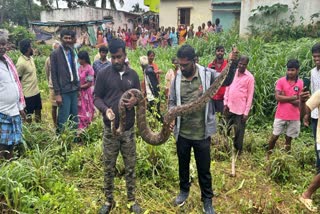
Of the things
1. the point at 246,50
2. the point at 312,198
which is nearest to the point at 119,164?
the point at 312,198

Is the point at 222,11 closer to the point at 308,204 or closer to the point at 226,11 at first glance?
the point at 226,11

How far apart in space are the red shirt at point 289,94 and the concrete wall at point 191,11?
16178 mm

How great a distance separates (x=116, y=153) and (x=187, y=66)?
3.96ft

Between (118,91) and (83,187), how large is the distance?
5.11ft

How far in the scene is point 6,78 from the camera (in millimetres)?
3957

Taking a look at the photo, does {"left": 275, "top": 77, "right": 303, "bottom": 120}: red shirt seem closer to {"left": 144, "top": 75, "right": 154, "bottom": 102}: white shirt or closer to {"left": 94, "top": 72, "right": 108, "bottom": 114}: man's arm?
{"left": 144, "top": 75, "right": 154, "bottom": 102}: white shirt

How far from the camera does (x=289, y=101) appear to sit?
190 inches

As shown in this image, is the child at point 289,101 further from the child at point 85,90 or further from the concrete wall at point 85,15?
the concrete wall at point 85,15

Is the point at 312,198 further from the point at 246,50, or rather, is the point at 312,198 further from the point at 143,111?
the point at 246,50

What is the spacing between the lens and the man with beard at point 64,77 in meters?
4.95

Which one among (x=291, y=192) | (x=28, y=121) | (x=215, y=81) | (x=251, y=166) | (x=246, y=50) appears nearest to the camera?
(x=215, y=81)

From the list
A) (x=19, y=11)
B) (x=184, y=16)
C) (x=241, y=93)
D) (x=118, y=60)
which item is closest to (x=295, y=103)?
(x=241, y=93)

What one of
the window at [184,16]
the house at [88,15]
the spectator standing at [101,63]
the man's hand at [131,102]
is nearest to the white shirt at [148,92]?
the spectator standing at [101,63]

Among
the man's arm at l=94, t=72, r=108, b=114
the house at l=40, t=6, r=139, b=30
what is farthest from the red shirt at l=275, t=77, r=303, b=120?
the house at l=40, t=6, r=139, b=30
